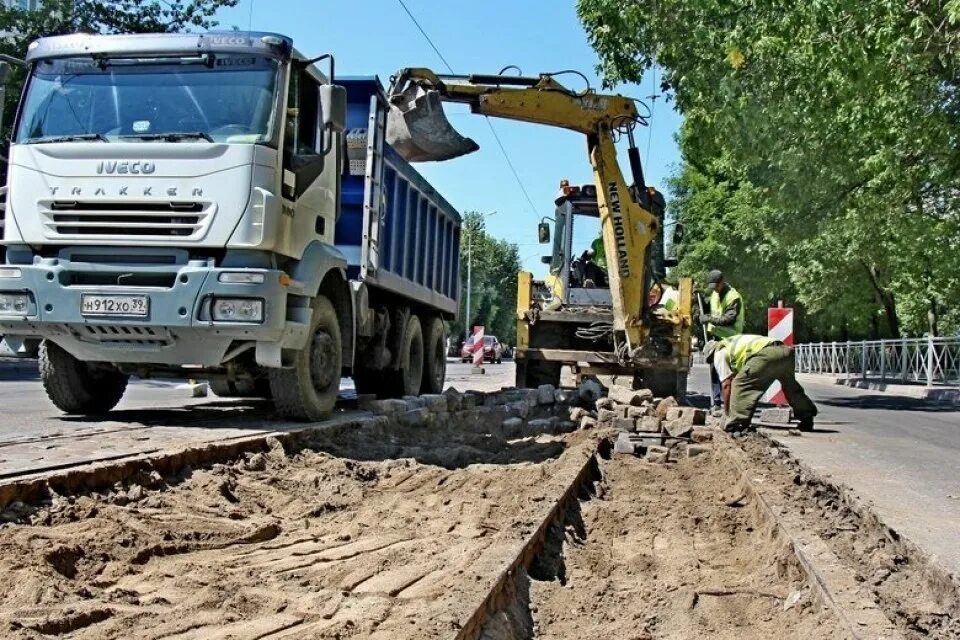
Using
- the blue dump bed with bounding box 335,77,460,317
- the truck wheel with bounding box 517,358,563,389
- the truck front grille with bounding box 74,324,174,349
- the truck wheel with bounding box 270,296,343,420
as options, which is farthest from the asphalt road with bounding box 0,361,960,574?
the truck wheel with bounding box 517,358,563,389

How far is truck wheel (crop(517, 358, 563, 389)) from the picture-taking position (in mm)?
14539

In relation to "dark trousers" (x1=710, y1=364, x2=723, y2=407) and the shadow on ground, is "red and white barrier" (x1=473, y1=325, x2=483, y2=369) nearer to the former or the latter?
the shadow on ground

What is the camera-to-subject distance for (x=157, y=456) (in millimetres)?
5703

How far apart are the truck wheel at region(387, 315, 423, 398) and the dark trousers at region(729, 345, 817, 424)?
3795 millimetres

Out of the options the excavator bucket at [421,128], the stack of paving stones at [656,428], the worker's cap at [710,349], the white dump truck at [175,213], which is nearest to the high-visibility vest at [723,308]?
the worker's cap at [710,349]

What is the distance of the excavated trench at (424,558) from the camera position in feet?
11.2

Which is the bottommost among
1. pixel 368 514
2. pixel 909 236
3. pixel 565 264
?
pixel 368 514

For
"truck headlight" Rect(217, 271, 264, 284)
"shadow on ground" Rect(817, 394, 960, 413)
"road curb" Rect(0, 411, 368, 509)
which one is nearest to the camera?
"road curb" Rect(0, 411, 368, 509)

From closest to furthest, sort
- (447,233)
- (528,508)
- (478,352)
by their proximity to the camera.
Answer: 1. (528,508)
2. (447,233)
3. (478,352)

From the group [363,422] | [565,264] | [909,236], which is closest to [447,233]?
[565,264]

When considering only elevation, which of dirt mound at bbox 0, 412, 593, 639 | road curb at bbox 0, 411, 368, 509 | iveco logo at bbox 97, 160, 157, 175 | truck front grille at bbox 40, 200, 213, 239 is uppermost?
iveco logo at bbox 97, 160, 157, 175

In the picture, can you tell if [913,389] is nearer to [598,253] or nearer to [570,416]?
[598,253]

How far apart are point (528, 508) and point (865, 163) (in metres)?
13.2

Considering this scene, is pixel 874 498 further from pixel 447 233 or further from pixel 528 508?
pixel 447 233
